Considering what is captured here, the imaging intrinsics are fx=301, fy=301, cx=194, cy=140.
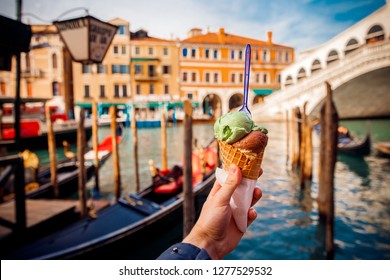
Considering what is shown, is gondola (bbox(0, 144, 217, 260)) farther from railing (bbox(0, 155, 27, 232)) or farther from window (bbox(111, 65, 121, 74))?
window (bbox(111, 65, 121, 74))

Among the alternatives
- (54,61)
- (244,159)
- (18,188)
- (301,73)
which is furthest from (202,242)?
(54,61)

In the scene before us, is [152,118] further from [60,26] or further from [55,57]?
[60,26]

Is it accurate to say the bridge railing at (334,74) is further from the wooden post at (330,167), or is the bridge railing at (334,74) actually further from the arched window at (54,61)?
the arched window at (54,61)

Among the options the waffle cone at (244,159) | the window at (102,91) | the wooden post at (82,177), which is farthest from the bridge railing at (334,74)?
the waffle cone at (244,159)

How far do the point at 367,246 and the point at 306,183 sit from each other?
1.19 metres

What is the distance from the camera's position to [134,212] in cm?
197

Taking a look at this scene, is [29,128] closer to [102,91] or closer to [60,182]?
[102,91]

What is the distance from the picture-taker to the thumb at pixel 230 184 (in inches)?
16.3

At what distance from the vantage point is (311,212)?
2498 millimetres

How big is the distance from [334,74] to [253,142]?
207 inches

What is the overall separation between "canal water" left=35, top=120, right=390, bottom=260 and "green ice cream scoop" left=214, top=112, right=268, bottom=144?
5.34ft

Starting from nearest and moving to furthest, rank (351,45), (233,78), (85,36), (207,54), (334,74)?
(85,36) → (233,78) → (207,54) → (351,45) → (334,74)

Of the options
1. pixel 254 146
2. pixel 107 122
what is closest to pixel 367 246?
pixel 254 146

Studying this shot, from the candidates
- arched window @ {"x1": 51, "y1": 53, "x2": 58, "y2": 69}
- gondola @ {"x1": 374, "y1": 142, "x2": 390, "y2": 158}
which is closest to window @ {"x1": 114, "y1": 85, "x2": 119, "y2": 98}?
arched window @ {"x1": 51, "y1": 53, "x2": 58, "y2": 69}
